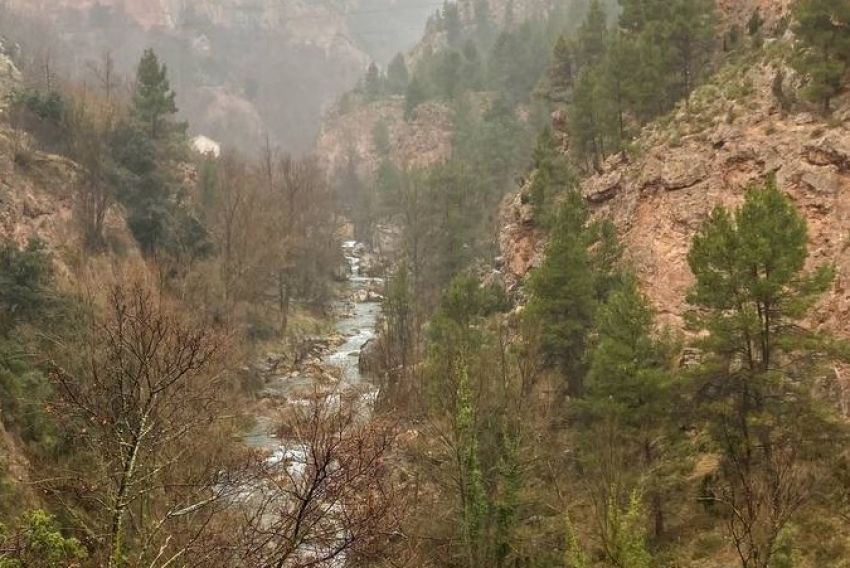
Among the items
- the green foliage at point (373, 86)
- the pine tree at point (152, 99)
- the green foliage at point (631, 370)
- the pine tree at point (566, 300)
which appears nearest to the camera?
the green foliage at point (631, 370)

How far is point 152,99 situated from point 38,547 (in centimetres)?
4995

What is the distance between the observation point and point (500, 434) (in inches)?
941

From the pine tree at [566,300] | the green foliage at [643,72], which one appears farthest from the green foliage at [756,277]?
the green foliage at [643,72]

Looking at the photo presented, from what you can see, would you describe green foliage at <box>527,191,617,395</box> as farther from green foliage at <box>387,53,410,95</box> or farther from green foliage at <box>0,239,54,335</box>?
green foliage at <box>387,53,410,95</box>

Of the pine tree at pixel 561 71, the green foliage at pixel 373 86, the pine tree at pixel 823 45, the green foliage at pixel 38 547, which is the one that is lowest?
the green foliage at pixel 38 547

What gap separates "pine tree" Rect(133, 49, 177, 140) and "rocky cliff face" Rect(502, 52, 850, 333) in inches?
1250

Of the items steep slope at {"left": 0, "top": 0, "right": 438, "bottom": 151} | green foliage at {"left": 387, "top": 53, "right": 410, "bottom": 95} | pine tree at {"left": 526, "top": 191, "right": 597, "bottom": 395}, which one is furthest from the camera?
steep slope at {"left": 0, "top": 0, "right": 438, "bottom": 151}

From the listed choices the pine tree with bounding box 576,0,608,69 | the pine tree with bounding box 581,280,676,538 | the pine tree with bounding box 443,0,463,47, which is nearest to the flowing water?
the pine tree with bounding box 581,280,676,538

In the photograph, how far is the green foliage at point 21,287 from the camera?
96.9 feet

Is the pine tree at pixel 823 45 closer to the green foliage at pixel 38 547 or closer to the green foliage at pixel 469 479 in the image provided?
the green foliage at pixel 469 479

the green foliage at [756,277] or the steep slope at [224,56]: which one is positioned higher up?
the steep slope at [224,56]

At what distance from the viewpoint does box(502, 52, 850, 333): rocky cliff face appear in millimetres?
28266

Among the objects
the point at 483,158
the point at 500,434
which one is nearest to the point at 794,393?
the point at 500,434

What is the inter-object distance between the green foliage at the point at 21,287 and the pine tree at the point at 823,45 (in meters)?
32.1
